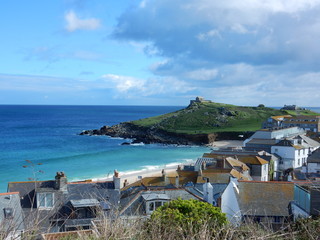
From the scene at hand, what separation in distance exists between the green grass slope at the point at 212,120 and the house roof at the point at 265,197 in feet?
269

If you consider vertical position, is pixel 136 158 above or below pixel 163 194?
below

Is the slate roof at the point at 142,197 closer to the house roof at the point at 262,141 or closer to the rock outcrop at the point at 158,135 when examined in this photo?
the house roof at the point at 262,141

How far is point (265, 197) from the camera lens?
859 inches

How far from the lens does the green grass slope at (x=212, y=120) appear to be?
114125 millimetres

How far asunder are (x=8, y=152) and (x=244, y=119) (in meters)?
81.4

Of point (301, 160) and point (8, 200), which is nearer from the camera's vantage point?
point (8, 200)

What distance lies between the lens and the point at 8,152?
256 feet

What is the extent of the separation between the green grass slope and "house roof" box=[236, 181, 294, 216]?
82.0 m

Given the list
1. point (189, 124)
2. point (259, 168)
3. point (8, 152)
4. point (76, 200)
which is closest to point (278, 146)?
point (259, 168)

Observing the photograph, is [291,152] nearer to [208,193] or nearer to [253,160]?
[253,160]

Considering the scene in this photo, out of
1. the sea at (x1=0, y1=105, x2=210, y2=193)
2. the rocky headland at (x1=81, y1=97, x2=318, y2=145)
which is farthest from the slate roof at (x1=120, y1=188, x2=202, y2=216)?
the rocky headland at (x1=81, y1=97, x2=318, y2=145)

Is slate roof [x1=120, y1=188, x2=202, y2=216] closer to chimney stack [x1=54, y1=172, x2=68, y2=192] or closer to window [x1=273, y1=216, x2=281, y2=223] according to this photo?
chimney stack [x1=54, y1=172, x2=68, y2=192]

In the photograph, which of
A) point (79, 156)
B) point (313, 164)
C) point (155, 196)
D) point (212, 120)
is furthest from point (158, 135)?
point (155, 196)

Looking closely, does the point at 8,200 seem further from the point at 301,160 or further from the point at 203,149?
the point at 203,149
